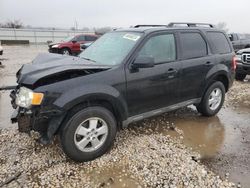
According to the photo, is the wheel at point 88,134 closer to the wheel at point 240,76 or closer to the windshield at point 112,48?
the windshield at point 112,48

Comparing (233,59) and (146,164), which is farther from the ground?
(233,59)

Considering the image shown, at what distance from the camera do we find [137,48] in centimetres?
394

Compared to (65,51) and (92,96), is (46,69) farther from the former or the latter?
(65,51)

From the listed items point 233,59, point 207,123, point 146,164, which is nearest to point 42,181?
point 146,164

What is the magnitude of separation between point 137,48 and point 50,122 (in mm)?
1677

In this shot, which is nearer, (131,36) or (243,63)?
(131,36)

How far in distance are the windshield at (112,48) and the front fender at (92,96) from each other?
0.51 meters

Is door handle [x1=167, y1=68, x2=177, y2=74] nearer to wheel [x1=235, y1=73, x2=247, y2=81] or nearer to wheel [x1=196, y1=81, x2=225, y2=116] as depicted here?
wheel [x1=196, y1=81, x2=225, y2=116]

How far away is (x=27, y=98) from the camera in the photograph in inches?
129

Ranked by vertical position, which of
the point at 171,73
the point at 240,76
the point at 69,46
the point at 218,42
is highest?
the point at 218,42

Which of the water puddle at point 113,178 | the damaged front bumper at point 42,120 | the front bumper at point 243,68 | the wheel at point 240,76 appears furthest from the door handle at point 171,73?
the wheel at point 240,76

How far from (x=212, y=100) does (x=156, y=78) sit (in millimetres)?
1822

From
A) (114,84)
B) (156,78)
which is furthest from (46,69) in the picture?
(156,78)

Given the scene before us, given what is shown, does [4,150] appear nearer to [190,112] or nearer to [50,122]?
[50,122]
